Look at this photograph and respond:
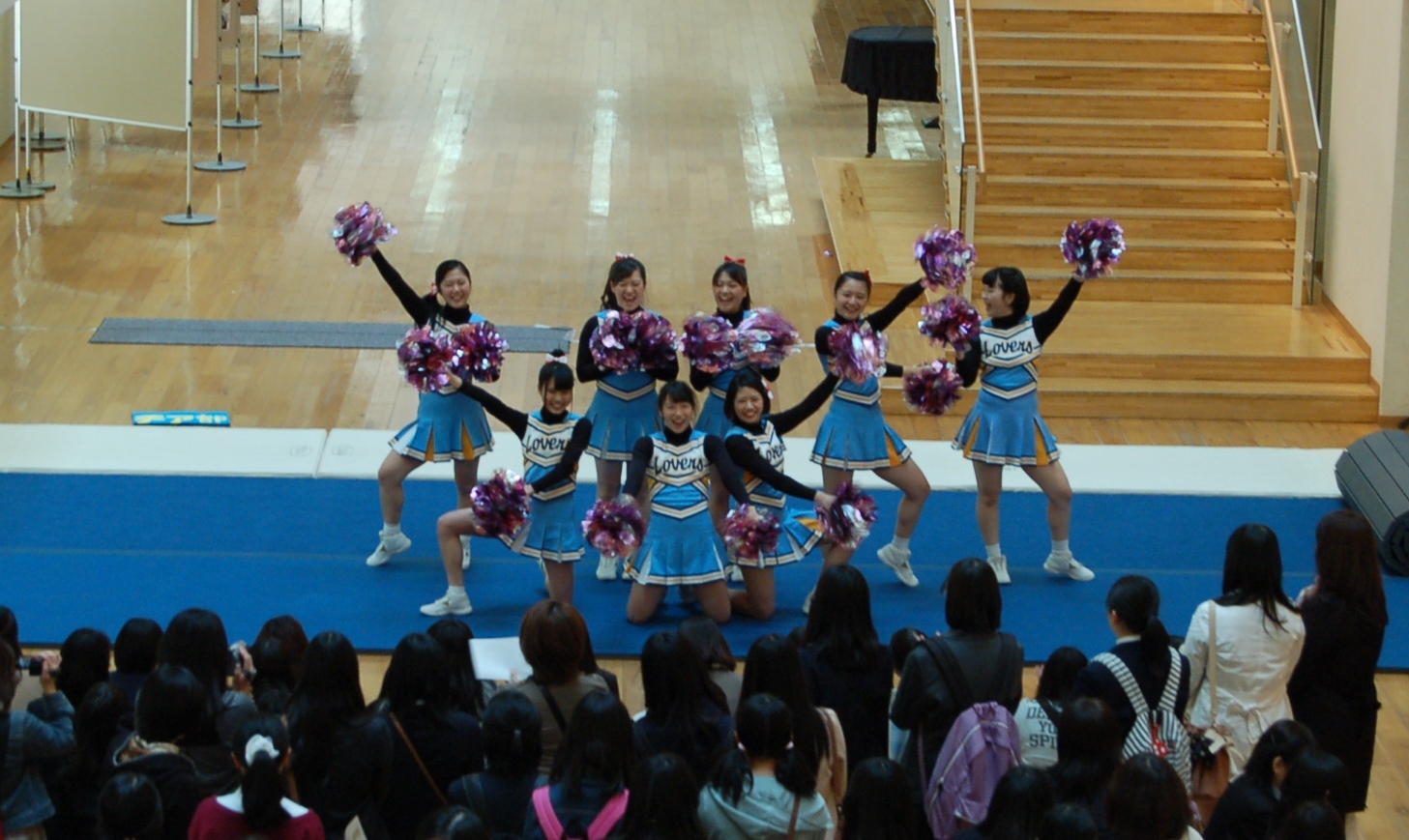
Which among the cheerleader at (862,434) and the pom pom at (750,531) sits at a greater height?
the cheerleader at (862,434)

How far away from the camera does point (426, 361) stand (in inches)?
254

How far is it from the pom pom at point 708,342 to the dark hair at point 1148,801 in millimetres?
3115

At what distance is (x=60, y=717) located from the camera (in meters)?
4.26

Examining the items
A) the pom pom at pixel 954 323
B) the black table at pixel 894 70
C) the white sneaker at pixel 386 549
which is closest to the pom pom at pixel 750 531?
the pom pom at pixel 954 323

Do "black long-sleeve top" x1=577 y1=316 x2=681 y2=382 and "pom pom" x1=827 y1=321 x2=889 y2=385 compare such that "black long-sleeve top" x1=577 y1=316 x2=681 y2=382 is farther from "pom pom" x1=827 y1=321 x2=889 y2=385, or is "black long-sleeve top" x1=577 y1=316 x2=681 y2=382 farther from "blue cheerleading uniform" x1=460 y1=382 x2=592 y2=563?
"pom pom" x1=827 y1=321 x2=889 y2=385

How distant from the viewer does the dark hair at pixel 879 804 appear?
142 inches

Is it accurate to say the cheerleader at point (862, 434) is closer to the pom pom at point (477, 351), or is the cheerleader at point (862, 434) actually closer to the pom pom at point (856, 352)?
the pom pom at point (856, 352)

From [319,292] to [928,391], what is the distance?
16.7ft

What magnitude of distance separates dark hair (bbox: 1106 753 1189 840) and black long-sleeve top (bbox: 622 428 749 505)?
2.75 m

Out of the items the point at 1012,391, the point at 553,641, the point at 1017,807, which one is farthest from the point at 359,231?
the point at 1017,807

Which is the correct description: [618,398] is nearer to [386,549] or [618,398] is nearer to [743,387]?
[743,387]

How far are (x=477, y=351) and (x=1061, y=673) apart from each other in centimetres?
287

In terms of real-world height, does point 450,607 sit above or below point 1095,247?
below

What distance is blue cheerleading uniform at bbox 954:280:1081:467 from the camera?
6793 mm
